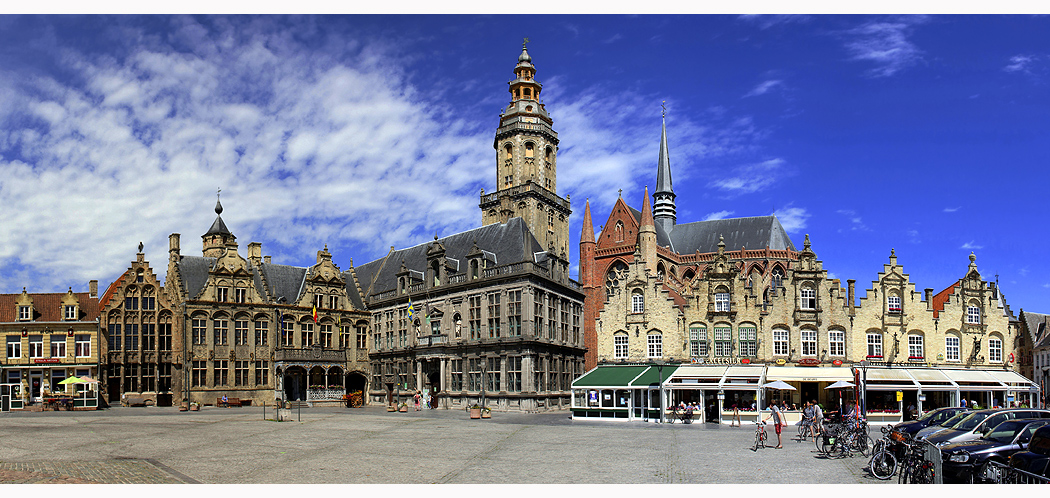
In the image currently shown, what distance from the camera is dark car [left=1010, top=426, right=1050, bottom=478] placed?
43.0 ft

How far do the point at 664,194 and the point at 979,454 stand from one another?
75.7m

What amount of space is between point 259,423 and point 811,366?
2730 centimetres

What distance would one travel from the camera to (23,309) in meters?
53.8

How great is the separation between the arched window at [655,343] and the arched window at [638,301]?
1.47m

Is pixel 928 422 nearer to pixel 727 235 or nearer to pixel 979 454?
pixel 979 454

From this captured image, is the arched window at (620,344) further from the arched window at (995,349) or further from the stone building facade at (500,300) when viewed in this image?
the arched window at (995,349)

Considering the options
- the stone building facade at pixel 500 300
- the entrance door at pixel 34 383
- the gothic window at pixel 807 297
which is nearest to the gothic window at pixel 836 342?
the gothic window at pixel 807 297

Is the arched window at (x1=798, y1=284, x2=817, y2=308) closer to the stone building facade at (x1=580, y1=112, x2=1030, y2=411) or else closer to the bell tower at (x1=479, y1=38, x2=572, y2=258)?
the stone building facade at (x1=580, y1=112, x2=1030, y2=411)

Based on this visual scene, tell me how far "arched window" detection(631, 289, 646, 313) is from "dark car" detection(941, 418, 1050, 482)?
25964mm

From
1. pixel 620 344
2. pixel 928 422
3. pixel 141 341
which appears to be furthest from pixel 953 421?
pixel 141 341

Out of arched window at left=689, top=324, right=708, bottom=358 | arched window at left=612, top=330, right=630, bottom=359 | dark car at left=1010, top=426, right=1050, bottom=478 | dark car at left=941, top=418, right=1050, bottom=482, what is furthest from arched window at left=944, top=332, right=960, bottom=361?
dark car at left=1010, top=426, right=1050, bottom=478

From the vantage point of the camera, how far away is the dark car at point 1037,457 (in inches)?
516

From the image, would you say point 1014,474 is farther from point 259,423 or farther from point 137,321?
point 137,321

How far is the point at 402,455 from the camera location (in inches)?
876
